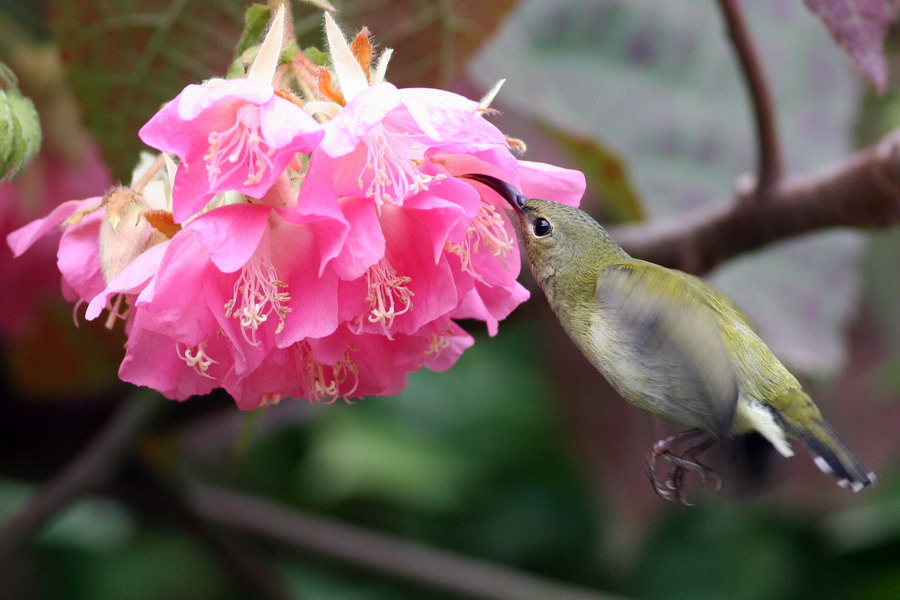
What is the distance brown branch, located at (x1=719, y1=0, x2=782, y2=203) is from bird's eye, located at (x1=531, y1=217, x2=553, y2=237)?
0.34 meters

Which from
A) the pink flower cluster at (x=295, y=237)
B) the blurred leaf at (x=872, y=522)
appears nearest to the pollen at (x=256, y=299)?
the pink flower cluster at (x=295, y=237)

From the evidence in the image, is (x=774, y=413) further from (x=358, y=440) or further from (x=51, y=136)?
(x=358, y=440)

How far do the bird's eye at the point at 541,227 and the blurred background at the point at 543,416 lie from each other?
13.7 inches

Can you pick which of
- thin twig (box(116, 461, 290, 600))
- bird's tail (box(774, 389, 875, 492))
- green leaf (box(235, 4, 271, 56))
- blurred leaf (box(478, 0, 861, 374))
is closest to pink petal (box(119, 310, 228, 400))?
green leaf (box(235, 4, 271, 56))

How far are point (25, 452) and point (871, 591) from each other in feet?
4.33

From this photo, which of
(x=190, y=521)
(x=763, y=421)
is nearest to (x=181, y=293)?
(x=763, y=421)

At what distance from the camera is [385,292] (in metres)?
0.73

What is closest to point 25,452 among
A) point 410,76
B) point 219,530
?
point 219,530

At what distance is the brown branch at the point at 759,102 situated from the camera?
106 cm

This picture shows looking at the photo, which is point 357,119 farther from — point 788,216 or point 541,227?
point 788,216

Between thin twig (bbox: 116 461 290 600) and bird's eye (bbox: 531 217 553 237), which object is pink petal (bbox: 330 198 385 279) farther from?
thin twig (bbox: 116 461 290 600)

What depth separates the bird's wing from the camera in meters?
0.78

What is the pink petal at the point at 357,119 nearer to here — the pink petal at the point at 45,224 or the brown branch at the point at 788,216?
the pink petal at the point at 45,224

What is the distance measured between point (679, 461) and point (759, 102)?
1.53 ft
